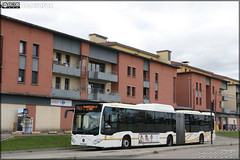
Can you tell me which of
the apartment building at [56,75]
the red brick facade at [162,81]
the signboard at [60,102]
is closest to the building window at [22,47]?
the apartment building at [56,75]

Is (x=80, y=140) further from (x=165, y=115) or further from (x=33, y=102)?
(x=33, y=102)

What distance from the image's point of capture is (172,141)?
2730 centimetres

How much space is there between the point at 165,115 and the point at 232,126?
168 feet

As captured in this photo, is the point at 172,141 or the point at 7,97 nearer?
the point at 172,141

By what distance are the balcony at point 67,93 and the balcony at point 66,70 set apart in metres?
1.91

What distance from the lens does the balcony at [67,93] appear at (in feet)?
122

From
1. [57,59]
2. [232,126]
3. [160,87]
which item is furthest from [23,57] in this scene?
[232,126]

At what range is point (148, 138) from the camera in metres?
24.5

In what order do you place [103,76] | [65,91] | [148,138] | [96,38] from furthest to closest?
1. [96,38]
2. [103,76]
3. [65,91]
4. [148,138]

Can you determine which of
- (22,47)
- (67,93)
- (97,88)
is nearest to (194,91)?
(97,88)

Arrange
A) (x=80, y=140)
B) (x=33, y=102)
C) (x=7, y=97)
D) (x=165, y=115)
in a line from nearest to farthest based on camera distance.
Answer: (x=80, y=140) → (x=165, y=115) → (x=7, y=97) → (x=33, y=102)

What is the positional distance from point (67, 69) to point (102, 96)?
642 centimetres

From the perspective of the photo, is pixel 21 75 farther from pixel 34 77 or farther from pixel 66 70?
pixel 66 70

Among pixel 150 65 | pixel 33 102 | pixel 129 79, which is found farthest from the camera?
pixel 150 65
